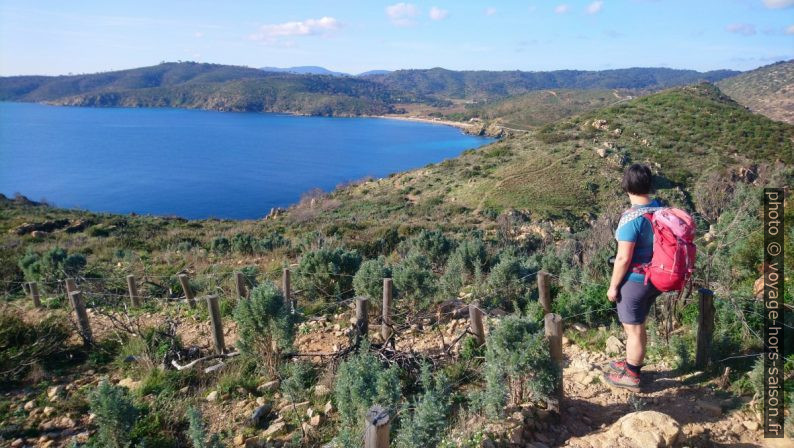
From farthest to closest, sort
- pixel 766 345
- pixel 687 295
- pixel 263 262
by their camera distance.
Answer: pixel 263 262, pixel 687 295, pixel 766 345

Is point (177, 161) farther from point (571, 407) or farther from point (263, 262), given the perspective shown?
point (571, 407)

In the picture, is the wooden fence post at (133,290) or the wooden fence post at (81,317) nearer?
the wooden fence post at (81,317)

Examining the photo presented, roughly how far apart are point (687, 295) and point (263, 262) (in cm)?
917

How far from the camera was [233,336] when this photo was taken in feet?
20.7

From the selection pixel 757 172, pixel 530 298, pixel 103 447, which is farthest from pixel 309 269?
pixel 757 172

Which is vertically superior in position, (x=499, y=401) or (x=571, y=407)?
(x=499, y=401)

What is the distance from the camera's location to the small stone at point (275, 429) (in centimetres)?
393

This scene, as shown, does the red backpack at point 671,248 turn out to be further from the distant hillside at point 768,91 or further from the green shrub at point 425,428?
the distant hillside at point 768,91

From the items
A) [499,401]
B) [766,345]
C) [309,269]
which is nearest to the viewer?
[499,401]

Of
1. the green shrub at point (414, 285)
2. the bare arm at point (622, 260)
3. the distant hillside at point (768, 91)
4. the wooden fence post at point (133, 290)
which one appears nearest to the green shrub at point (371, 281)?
the green shrub at point (414, 285)

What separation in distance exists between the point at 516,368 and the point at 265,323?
9.09 feet

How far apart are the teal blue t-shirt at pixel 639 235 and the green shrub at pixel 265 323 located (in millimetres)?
3410

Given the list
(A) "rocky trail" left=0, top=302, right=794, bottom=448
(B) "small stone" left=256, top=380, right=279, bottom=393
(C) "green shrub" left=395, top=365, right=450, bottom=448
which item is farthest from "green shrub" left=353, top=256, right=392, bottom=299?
(C) "green shrub" left=395, top=365, right=450, bottom=448

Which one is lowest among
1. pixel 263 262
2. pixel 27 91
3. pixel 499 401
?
pixel 263 262
